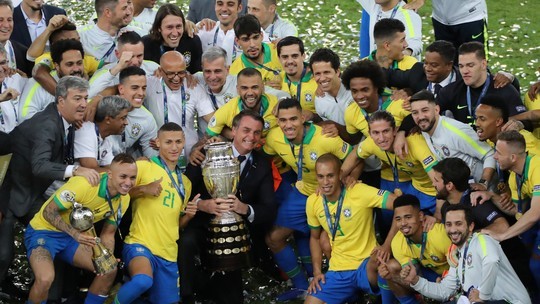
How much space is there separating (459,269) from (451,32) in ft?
12.6

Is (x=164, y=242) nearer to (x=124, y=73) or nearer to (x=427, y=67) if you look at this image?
(x=124, y=73)

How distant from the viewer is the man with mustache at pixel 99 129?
10.4 meters

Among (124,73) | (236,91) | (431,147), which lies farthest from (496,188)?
(124,73)

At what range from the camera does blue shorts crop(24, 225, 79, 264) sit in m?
10.1

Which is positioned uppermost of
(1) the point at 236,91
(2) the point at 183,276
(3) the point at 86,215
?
(1) the point at 236,91

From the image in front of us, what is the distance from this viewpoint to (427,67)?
1090 cm

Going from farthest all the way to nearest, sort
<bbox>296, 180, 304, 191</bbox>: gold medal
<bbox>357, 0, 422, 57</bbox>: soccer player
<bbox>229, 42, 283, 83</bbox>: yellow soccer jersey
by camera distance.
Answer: <bbox>357, 0, 422, 57</bbox>: soccer player < <bbox>229, 42, 283, 83</bbox>: yellow soccer jersey < <bbox>296, 180, 304, 191</bbox>: gold medal

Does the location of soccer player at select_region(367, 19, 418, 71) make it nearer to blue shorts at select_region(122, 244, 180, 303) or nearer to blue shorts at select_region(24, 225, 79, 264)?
blue shorts at select_region(122, 244, 180, 303)

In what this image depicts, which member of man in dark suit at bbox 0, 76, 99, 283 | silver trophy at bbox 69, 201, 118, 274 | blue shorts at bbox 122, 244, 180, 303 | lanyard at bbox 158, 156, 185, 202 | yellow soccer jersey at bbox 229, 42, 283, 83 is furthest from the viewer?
yellow soccer jersey at bbox 229, 42, 283, 83

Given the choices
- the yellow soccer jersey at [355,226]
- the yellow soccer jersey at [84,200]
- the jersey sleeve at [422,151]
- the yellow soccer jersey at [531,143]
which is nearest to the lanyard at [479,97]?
the yellow soccer jersey at [531,143]

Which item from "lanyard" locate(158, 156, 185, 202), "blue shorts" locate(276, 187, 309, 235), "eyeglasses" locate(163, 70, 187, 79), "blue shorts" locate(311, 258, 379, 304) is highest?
"eyeglasses" locate(163, 70, 187, 79)

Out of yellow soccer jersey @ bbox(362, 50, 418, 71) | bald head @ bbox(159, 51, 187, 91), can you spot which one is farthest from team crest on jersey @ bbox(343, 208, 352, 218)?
bald head @ bbox(159, 51, 187, 91)

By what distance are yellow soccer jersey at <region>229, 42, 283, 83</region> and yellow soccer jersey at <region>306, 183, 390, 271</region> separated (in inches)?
63.1

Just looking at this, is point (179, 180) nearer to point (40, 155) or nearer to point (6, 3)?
point (40, 155)
